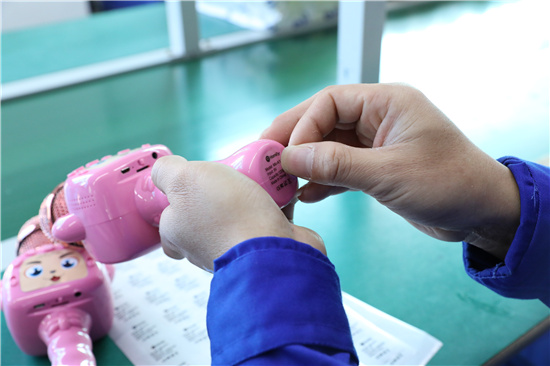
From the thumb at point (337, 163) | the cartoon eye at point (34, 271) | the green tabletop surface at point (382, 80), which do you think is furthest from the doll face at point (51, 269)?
the thumb at point (337, 163)

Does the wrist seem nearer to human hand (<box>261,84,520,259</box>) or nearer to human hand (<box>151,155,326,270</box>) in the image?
human hand (<box>261,84,520,259</box>)

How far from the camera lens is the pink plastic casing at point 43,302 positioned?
24.6 inches

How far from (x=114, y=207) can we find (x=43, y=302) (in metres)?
0.15

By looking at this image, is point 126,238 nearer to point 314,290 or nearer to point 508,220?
point 314,290

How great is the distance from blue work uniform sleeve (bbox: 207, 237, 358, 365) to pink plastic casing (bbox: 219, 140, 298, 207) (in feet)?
0.39

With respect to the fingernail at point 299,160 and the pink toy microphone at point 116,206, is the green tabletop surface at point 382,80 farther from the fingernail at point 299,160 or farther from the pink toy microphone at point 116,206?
the fingernail at point 299,160

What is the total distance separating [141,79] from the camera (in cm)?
147

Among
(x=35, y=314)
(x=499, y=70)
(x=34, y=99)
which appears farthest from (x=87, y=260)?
(x=499, y=70)

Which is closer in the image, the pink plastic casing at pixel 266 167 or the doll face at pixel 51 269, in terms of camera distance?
the pink plastic casing at pixel 266 167

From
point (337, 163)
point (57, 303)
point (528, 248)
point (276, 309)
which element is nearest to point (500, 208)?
point (528, 248)

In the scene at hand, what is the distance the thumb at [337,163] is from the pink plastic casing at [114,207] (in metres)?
0.16

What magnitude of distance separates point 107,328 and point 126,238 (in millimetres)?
154

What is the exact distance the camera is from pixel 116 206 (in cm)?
59

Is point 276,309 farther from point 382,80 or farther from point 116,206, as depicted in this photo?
point 382,80
